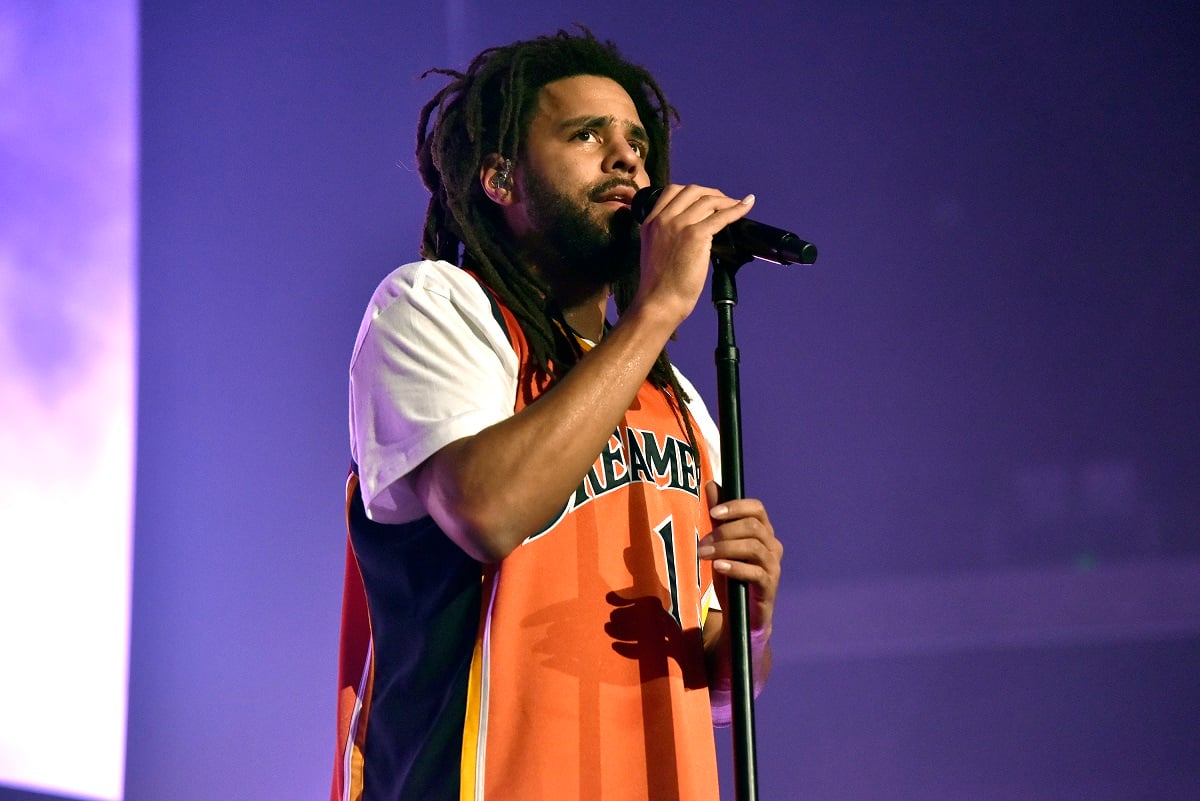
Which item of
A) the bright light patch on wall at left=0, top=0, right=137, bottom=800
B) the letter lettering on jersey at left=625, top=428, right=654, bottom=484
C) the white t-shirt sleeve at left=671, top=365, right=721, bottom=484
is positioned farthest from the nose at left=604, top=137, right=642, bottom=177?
the bright light patch on wall at left=0, top=0, right=137, bottom=800

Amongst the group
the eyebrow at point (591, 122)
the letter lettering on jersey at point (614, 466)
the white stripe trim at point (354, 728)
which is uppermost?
the eyebrow at point (591, 122)

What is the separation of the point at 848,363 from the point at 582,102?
1.19 m

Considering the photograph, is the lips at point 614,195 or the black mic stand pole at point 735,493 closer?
the black mic stand pole at point 735,493

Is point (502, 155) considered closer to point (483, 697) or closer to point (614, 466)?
point (614, 466)

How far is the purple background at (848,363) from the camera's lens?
2.48 metres

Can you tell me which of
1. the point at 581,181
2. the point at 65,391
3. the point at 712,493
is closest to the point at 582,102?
the point at 581,181

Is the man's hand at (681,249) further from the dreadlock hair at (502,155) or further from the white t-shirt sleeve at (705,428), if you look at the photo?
the white t-shirt sleeve at (705,428)

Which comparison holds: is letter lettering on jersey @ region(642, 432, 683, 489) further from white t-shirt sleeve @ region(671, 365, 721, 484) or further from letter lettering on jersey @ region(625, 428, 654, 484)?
white t-shirt sleeve @ region(671, 365, 721, 484)

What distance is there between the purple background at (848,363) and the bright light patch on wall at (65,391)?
0.07 meters

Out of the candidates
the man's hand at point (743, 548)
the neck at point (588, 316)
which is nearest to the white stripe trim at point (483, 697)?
the man's hand at point (743, 548)

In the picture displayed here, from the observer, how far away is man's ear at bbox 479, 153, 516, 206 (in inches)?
64.7

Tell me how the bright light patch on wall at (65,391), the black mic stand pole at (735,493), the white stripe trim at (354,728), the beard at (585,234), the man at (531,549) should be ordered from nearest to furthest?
the black mic stand pole at (735,493)
the man at (531,549)
the white stripe trim at (354,728)
the beard at (585,234)
the bright light patch on wall at (65,391)

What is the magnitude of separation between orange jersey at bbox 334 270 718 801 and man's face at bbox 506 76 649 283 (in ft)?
0.80

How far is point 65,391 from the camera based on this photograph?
254 centimetres
